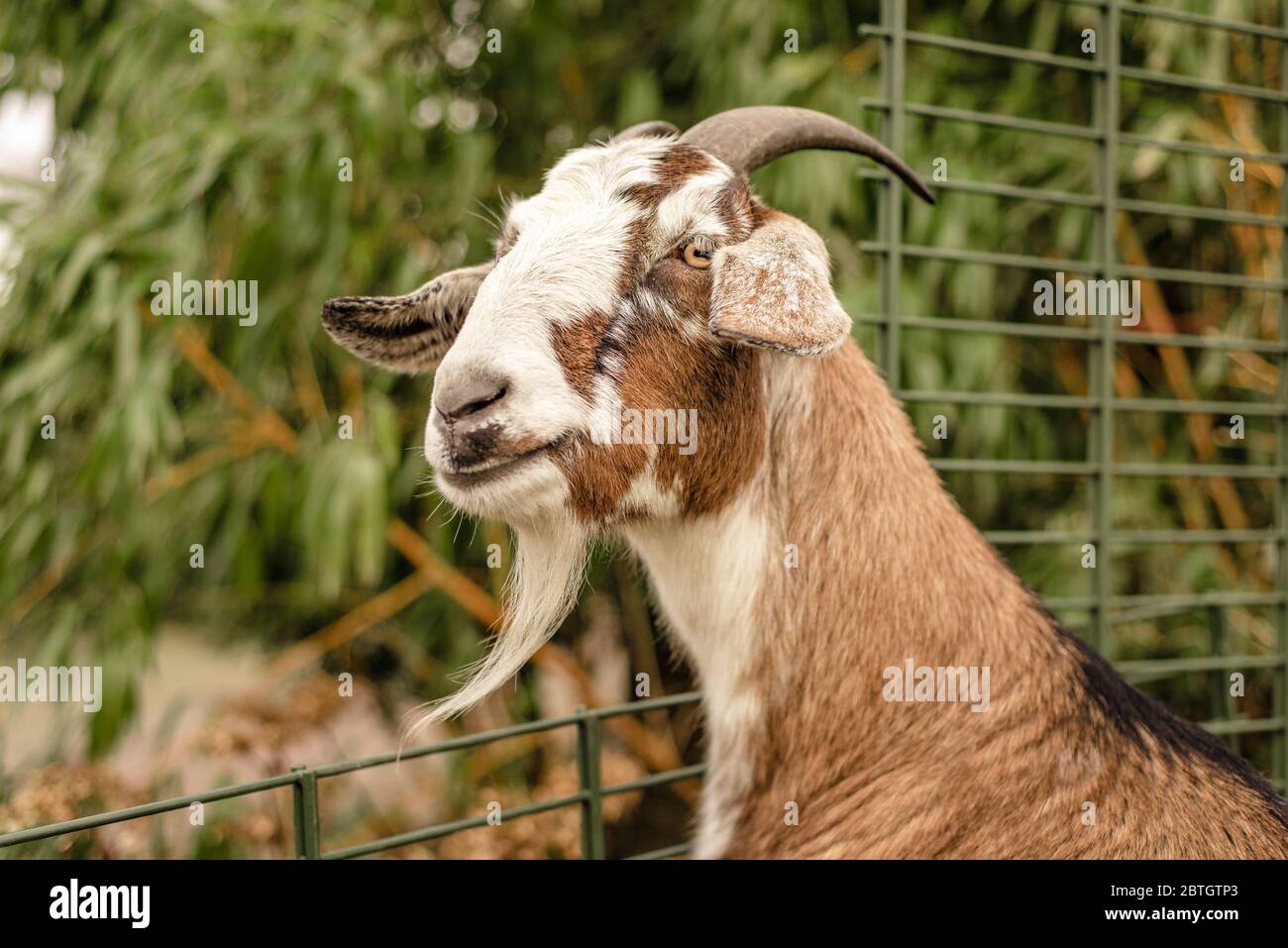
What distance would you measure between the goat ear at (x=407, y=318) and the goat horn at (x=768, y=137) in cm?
52

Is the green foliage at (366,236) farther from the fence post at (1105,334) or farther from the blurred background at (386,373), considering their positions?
the fence post at (1105,334)

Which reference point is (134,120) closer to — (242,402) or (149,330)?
(149,330)

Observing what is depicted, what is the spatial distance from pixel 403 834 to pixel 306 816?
395mm

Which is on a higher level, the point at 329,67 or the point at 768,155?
the point at 329,67

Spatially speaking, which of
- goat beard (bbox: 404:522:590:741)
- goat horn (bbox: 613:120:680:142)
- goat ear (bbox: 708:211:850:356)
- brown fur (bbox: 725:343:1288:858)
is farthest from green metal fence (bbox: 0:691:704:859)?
goat horn (bbox: 613:120:680:142)

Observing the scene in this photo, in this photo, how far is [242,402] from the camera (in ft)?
13.8

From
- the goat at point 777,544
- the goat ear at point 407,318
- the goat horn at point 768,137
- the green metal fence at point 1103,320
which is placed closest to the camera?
the goat at point 777,544

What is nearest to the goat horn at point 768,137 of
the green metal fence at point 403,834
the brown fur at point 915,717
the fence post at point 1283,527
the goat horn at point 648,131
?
the goat horn at point 648,131

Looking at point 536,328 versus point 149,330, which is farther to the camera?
point 149,330

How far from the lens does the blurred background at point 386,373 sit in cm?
386

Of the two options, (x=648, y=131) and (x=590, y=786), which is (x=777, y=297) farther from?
(x=590, y=786)

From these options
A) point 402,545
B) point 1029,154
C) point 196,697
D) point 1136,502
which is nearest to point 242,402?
point 402,545

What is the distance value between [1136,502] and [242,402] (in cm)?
350
